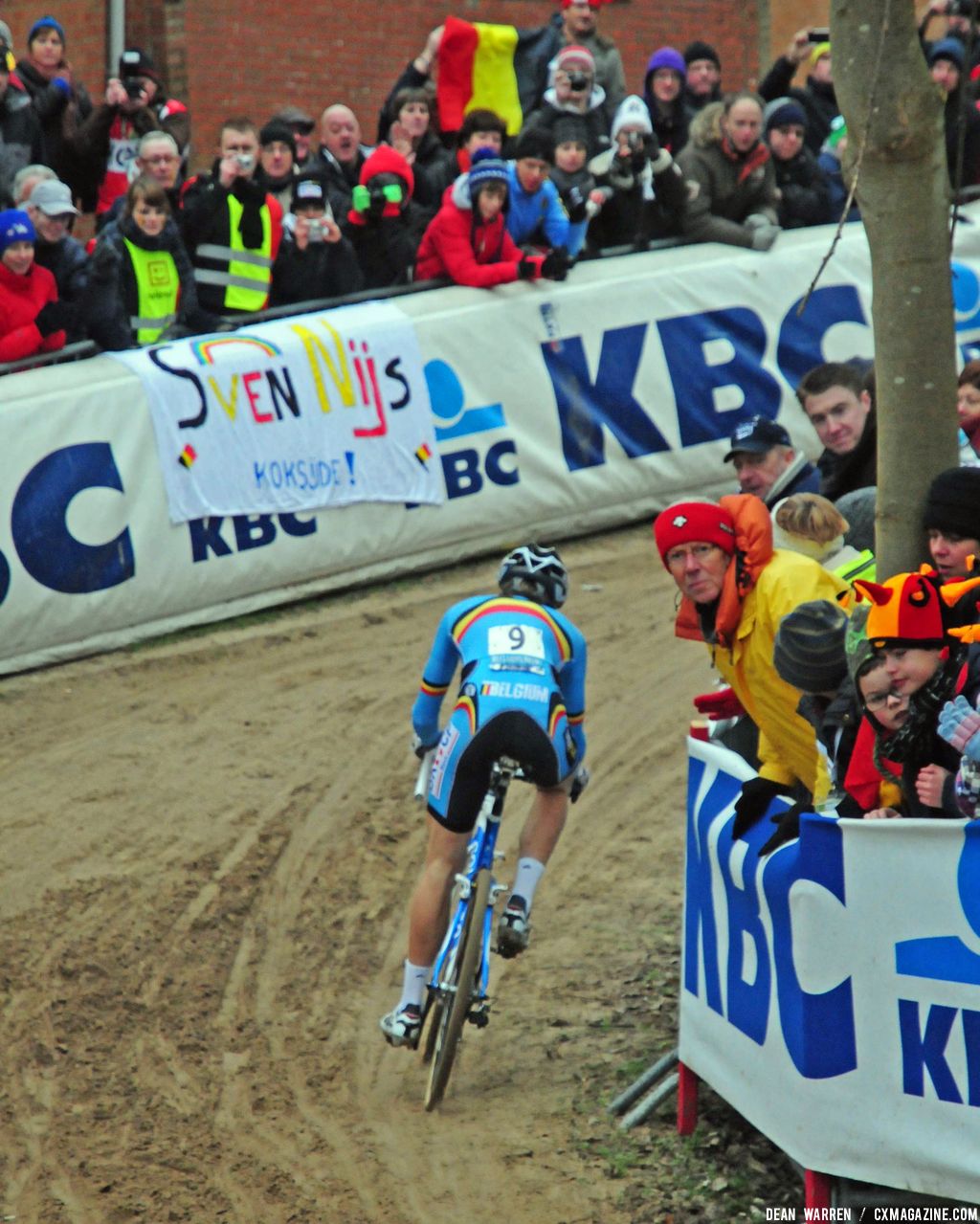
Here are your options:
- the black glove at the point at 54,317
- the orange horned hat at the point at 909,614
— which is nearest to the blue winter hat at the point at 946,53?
the black glove at the point at 54,317

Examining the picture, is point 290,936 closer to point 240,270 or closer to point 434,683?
point 434,683

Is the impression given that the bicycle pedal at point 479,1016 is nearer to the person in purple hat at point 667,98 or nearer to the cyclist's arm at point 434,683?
the cyclist's arm at point 434,683

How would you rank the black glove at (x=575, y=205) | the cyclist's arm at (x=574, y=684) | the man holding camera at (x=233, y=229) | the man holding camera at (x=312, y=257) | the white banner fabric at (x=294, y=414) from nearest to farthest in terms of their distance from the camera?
the cyclist's arm at (x=574, y=684) < the white banner fabric at (x=294, y=414) < the man holding camera at (x=233, y=229) < the man holding camera at (x=312, y=257) < the black glove at (x=575, y=205)

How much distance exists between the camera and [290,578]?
11.6 m

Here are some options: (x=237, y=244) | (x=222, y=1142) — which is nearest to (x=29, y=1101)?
(x=222, y=1142)

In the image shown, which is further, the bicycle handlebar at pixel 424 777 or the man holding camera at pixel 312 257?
the man holding camera at pixel 312 257

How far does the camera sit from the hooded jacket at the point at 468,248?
1212cm

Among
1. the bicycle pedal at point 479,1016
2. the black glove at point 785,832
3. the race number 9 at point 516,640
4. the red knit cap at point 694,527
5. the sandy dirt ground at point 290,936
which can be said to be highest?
the red knit cap at point 694,527

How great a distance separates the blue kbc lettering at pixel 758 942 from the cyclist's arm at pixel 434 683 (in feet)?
4.76

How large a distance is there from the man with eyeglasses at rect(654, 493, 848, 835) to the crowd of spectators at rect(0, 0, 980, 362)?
5.68 m

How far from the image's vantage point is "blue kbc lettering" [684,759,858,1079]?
16.5 feet

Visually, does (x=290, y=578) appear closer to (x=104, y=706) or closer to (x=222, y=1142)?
(x=104, y=706)

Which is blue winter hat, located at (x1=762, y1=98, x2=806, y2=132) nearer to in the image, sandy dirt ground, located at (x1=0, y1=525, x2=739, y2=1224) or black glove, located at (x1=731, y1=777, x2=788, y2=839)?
sandy dirt ground, located at (x1=0, y1=525, x2=739, y2=1224)

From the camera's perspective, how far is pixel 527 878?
704 cm
